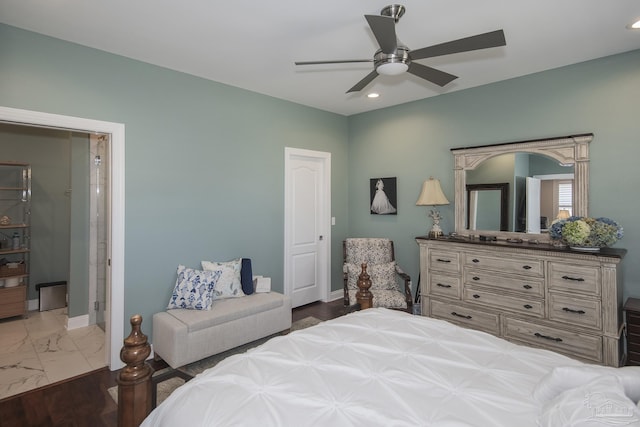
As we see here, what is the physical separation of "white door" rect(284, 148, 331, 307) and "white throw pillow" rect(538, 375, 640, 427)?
3.49m

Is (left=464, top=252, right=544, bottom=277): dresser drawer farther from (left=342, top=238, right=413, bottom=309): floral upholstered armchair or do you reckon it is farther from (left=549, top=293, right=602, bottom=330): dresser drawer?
(left=342, top=238, right=413, bottom=309): floral upholstered armchair

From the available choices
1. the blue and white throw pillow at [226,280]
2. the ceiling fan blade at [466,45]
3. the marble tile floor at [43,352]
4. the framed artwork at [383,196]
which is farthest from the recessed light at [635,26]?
the marble tile floor at [43,352]

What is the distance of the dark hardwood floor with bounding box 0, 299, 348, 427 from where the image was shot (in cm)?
224

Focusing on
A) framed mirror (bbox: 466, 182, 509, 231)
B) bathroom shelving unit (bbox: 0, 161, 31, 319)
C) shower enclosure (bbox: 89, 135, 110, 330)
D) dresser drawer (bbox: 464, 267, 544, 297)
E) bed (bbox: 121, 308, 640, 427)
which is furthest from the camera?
bathroom shelving unit (bbox: 0, 161, 31, 319)

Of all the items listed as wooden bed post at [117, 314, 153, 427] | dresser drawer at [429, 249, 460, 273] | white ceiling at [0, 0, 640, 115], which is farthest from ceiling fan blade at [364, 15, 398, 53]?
dresser drawer at [429, 249, 460, 273]

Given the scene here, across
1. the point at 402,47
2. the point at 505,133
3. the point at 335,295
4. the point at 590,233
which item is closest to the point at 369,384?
the point at 402,47

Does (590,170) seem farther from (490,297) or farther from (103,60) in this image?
(103,60)

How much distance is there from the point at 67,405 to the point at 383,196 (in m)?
3.94

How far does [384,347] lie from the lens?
1766mm

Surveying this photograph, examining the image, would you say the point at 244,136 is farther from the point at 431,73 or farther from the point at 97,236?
the point at 431,73

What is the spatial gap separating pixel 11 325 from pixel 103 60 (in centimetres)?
339

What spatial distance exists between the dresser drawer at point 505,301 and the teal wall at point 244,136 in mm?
830

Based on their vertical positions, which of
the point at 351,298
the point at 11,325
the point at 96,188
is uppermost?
the point at 96,188

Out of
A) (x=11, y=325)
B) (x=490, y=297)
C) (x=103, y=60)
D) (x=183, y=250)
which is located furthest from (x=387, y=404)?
(x=11, y=325)
